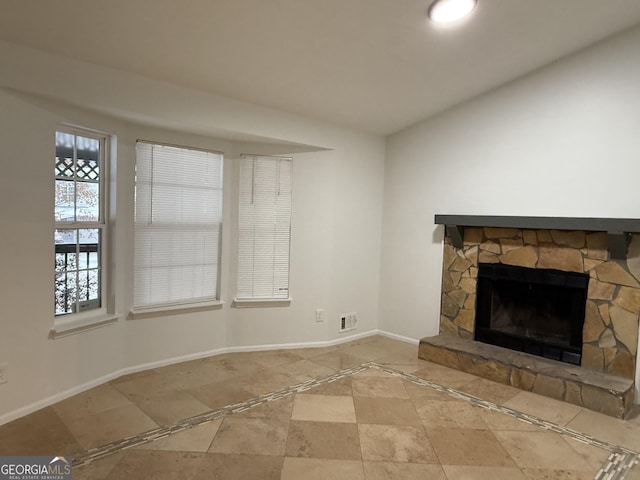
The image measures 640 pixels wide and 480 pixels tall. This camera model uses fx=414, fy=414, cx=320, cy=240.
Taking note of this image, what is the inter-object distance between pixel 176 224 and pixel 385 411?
7.78ft

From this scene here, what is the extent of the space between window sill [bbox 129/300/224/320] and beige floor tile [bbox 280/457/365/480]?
1899 mm

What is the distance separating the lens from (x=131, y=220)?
3.45 m

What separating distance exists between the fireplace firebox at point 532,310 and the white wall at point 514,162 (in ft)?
1.65

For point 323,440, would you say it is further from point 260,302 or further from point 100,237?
point 100,237

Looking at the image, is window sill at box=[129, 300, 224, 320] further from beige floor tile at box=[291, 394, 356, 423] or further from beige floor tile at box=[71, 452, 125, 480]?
beige floor tile at box=[71, 452, 125, 480]

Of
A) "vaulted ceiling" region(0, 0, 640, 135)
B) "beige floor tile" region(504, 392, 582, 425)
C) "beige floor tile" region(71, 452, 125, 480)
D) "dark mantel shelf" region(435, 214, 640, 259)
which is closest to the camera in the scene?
"beige floor tile" region(71, 452, 125, 480)

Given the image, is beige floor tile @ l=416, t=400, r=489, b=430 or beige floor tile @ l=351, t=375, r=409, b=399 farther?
beige floor tile @ l=351, t=375, r=409, b=399

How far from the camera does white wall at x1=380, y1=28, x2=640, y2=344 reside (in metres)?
3.20

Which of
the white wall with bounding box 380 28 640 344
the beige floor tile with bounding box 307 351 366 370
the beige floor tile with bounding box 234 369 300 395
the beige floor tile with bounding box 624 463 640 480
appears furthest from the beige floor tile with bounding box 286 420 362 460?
the white wall with bounding box 380 28 640 344

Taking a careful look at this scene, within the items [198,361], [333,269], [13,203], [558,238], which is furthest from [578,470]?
[13,203]

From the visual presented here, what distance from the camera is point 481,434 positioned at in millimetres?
2639

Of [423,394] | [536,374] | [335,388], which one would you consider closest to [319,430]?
[335,388]

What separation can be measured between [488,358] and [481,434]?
A: 1029mm

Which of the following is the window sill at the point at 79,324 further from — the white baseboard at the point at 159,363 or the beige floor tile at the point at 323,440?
the beige floor tile at the point at 323,440
